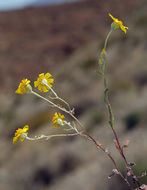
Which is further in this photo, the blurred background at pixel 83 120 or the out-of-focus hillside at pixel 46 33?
the out-of-focus hillside at pixel 46 33

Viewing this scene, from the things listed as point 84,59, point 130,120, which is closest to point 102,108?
point 130,120

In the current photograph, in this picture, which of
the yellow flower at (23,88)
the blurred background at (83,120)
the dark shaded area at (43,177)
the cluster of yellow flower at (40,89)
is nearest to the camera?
the cluster of yellow flower at (40,89)

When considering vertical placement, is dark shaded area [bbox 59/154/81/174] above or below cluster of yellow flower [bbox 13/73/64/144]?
above

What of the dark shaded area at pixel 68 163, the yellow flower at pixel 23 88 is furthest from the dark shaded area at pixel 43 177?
the yellow flower at pixel 23 88

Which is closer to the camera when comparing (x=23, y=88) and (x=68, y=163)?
(x=23, y=88)

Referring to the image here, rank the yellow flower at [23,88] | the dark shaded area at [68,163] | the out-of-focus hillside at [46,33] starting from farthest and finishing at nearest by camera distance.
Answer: the out-of-focus hillside at [46,33], the dark shaded area at [68,163], the yellow flower at [23,88]

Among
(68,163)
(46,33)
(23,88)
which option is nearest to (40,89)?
(23,88)

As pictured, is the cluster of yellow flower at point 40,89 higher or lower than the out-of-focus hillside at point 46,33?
lower

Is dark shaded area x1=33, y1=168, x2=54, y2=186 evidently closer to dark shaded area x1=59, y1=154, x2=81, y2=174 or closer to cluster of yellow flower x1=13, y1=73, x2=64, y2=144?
dark shaded area x1=59, y1=154, x2=81, y2=174

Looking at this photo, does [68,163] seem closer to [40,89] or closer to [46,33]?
[40,89]

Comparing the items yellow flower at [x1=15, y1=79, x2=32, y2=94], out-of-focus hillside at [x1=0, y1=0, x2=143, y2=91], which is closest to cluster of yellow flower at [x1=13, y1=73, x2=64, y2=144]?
yellow flower at [x1=15, y1=79, x2=32, y2=94]

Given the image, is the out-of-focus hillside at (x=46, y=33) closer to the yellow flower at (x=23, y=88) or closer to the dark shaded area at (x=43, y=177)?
the dark shaded area at (x=43, y=177)

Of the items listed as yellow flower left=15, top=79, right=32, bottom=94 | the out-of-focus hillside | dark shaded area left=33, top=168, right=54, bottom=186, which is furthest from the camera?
the out-of-focus hillside
